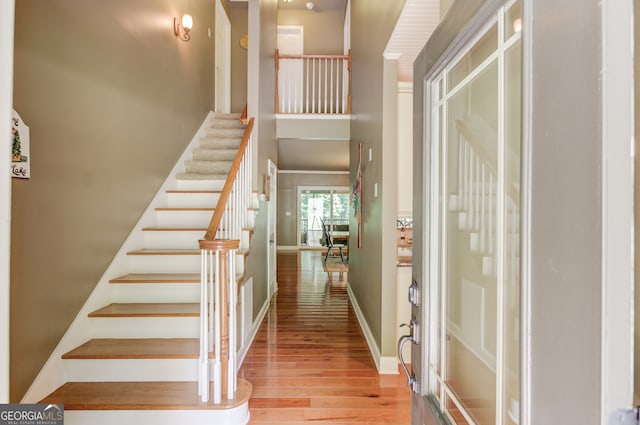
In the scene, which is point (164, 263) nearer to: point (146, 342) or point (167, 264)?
point (167, 264)

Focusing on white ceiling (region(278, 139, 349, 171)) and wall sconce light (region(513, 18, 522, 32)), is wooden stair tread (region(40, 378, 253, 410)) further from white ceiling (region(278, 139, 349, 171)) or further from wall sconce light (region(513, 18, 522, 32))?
white ceiling (region(278, 139, 349, 171))

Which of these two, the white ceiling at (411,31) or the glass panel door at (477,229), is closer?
the glass panel door at (477,229)

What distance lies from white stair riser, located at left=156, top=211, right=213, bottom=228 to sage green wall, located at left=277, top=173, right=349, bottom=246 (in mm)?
7265

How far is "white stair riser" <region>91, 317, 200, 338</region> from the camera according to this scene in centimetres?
229

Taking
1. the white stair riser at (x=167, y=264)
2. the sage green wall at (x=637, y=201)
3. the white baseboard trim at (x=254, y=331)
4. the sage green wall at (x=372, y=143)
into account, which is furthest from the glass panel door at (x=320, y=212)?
the sage green wall at (x=637, y=201)

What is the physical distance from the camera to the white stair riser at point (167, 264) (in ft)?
9.19

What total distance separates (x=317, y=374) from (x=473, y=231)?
2113 millimetres

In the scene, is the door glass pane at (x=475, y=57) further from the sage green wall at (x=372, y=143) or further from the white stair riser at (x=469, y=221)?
the sage green wall at (x=372, y=143)

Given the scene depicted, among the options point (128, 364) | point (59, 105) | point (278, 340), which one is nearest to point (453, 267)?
point (128, 364)

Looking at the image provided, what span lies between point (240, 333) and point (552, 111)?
2756 mm

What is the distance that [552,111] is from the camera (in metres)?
0.49

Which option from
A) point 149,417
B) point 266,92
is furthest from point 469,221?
point 266,92

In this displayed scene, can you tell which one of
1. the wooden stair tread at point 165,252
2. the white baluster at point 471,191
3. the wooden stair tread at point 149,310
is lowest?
the wooden stair tread at point 149,310

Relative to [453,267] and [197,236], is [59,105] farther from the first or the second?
[453,267]
